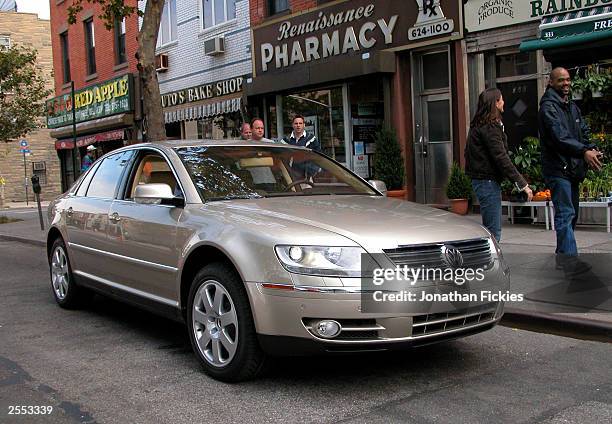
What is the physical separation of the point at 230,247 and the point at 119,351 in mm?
1680

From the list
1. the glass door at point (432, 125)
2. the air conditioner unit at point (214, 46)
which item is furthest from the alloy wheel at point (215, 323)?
the air conditioner unit at point (214, 46)

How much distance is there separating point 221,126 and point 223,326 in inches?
558

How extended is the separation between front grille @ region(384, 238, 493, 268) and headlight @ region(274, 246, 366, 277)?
0.21 meters

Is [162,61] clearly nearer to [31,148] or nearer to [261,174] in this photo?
[261,174]

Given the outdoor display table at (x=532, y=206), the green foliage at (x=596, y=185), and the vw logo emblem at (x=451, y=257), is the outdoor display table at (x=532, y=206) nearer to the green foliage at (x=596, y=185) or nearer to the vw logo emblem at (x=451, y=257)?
the green foliage at (x=596, y=185)

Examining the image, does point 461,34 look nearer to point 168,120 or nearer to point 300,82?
point 300,82

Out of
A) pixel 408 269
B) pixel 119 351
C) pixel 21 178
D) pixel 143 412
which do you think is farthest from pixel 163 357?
pixel 21 178

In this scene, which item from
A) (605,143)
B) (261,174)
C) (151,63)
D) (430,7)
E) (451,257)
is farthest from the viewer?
(430,7)

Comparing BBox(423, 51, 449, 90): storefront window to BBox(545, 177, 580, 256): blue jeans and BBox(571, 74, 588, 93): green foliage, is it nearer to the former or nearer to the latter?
BBox(571, 74, 588, 93): green foliage

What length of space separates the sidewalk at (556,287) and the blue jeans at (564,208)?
0.31 metres

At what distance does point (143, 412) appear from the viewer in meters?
3.91

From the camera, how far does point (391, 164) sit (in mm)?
12484

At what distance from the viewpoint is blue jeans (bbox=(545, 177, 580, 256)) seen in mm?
6648

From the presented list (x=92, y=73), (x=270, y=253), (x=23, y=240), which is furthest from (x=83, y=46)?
(x=270, y=253)
